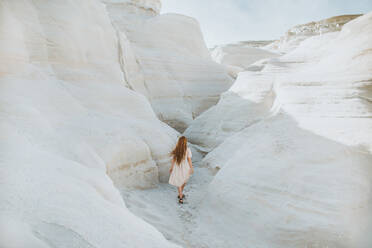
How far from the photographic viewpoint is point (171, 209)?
3941 millimetres

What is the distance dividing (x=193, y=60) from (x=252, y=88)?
19.7 feet

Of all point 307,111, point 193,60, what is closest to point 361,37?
point 307,111

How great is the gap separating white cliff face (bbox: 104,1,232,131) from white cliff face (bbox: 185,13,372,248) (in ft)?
17.0

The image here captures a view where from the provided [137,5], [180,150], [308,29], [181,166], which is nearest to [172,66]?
[137,5]

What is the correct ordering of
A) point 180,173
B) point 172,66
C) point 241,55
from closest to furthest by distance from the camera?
point 180,173, point 172,66, point 241,55

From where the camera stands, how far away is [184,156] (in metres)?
4.59

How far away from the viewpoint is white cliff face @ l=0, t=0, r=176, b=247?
1.45 meters

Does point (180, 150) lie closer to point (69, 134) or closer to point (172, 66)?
point (69, 134)

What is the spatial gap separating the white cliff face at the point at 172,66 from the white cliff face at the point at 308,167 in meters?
5.18

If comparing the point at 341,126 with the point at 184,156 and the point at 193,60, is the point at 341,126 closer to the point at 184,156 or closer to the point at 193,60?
the point at 184,156

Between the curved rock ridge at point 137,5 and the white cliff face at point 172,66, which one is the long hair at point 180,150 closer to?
the white cliff face at point 172,66

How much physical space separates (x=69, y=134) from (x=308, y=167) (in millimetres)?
3292

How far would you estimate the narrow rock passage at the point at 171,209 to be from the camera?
3076mm

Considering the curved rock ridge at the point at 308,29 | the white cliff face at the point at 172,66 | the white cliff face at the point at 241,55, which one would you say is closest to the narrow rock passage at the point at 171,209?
the white cliff face at the point at 172,66
